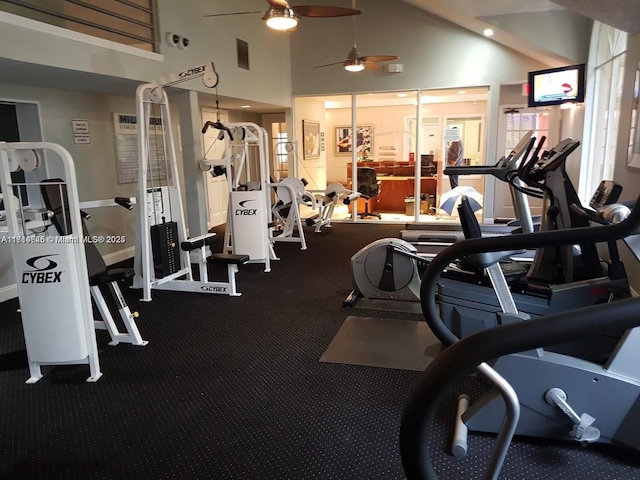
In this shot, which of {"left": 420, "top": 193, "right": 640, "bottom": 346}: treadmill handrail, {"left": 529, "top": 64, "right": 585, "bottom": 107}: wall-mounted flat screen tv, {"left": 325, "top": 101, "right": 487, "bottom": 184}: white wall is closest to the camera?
{"left": 420, "top": 193, "right": 640, "bottom": 346}: treadmill handrail

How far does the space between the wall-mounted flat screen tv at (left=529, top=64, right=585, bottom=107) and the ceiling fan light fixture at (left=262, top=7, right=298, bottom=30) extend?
379cm

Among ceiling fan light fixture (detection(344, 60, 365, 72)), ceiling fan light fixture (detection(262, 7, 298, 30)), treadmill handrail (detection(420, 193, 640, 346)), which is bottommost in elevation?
treadmill handrail (detection(420, 193, 640, 346))

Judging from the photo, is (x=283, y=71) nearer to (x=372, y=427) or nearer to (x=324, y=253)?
(x=324, y=253)

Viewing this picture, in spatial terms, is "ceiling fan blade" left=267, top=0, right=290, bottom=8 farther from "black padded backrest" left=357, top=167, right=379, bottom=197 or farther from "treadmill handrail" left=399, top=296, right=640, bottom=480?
"black padded backrest" left=357, top=167, right=379, bottom=197

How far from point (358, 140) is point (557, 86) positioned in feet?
18.2

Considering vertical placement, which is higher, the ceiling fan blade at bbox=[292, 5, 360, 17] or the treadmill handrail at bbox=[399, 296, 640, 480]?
the ceiling fan blade at bbox=[292, 5, 360, 17]

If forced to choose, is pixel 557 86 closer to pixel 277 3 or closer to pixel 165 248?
pixel 277 3

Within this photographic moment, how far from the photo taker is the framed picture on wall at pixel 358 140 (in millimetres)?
10969

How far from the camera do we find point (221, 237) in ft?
24.0

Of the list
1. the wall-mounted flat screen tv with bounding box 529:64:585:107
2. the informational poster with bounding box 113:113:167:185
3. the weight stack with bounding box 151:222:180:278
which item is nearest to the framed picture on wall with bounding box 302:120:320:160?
the informational poster with bounding box 113:113:167:185

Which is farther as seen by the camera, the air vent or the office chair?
the office chair

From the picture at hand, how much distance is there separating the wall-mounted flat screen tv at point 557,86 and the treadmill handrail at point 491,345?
5.83 meters

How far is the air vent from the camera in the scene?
21.4ft

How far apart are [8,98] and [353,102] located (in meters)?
5.33
